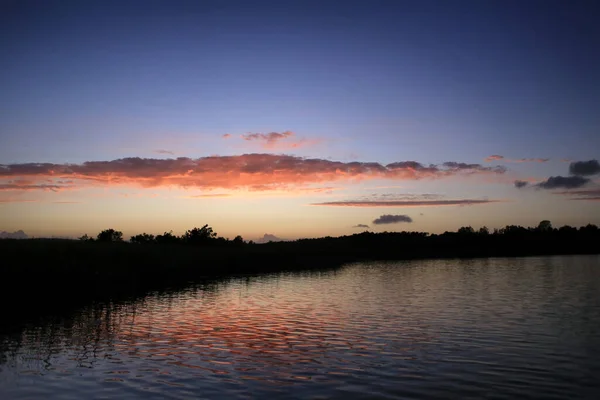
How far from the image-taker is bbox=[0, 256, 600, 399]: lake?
1630cm

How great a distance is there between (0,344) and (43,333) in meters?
2.91

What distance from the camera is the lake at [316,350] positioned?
53.5 ft

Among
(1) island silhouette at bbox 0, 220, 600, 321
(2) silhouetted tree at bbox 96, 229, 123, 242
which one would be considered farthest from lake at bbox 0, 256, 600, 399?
(2) silhouetted tree at bbox 96, 229, 123, 242

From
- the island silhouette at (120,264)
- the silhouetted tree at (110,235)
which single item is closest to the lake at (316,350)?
the island silhouette at (120,264)

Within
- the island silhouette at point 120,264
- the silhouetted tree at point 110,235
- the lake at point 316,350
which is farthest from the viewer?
the silhouetted tree at point 110,235

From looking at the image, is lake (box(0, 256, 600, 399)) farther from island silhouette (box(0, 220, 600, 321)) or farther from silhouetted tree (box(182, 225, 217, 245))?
silhouetted tree (box(182, 225, 217, 245))

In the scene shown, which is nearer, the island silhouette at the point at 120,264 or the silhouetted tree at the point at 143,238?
the island silhouette at the point at 120,264

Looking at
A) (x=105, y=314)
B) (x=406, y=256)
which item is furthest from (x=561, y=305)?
(x=406, y=256)

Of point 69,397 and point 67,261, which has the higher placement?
point 67,261

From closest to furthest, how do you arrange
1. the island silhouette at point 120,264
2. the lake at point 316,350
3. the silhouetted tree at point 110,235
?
1. the lake at point 316,350
2. the island silhouette at point 120,264
3. the silhouetted tree at point 110,235

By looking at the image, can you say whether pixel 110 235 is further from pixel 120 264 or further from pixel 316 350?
pixel 316 350

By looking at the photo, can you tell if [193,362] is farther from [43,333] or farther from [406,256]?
[406,256]

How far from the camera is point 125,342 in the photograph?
79.9 feet

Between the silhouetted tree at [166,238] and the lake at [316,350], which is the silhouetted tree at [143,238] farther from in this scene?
the lake at [316,350]
